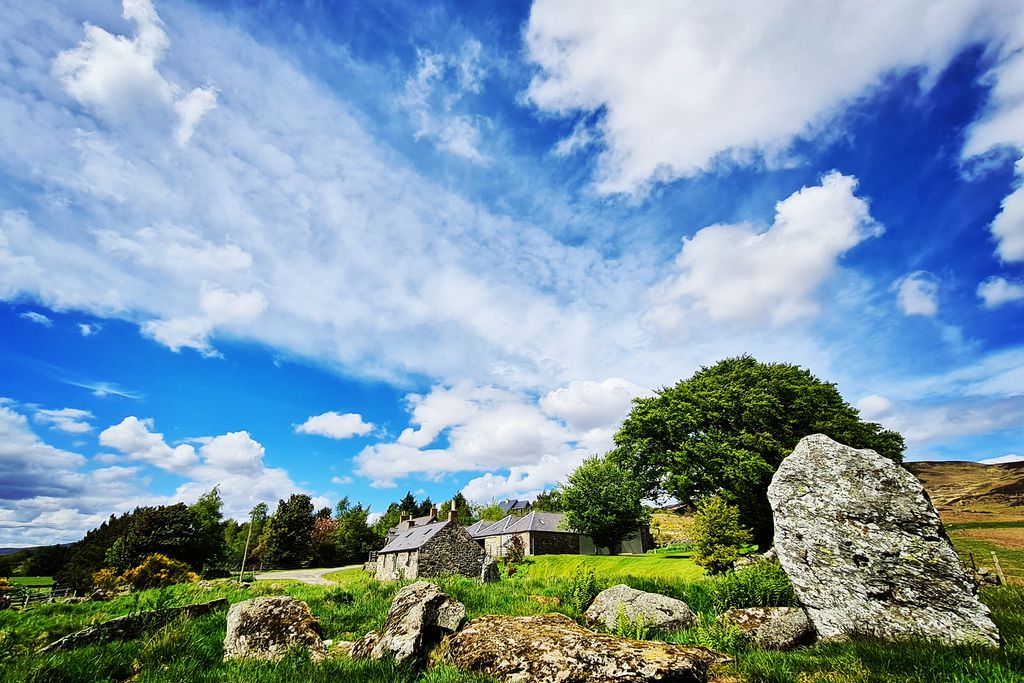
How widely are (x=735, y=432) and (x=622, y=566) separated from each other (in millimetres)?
14042

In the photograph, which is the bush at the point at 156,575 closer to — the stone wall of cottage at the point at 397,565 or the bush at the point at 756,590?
the stone wall of cottage at the point at 397,565

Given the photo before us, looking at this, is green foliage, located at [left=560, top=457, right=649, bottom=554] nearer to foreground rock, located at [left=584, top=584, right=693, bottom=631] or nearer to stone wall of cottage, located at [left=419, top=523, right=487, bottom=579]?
stone wall of cottage, located at [left=419, top=523, right=487, bottom=579]

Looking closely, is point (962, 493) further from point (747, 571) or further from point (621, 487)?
point (747, 571)

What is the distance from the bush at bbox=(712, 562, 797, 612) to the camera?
11344mm

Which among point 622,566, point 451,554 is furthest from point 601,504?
point 451,554

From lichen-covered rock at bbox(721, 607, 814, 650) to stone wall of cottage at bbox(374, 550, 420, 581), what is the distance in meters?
28.7

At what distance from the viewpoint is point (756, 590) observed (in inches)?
457

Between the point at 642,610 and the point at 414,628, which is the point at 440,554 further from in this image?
the point at 414,628

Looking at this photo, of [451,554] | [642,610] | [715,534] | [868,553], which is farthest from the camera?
[451,554]

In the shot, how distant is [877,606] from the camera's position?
880cm

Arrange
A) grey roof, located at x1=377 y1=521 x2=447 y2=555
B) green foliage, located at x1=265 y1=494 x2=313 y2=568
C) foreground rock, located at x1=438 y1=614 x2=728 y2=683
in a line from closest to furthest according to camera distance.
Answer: foreground rock, located at x1=438 y1=614 x2=728 y2=683 → grey roof, located at x1=377 y1=521 x2=447 y2=555 → green foliage, located at x1=265 y1=494 x2=313 y2=568

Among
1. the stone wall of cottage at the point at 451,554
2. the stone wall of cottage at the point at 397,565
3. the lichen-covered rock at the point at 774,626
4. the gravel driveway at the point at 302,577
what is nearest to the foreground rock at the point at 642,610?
the lichen-covered rock at the point at 774,626

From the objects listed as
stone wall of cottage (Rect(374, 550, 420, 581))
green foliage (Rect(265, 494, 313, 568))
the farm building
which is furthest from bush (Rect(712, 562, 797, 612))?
green foliage (Rect(265, 494, 313, 568))

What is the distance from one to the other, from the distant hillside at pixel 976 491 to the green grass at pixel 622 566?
1432 inches
